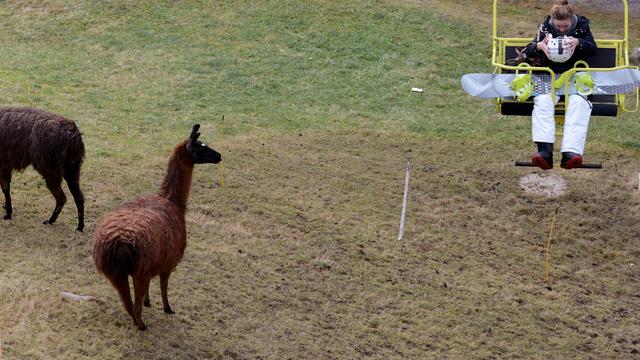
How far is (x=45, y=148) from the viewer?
11.2 metres

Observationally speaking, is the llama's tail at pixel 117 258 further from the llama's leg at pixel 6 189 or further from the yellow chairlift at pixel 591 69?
the yellow chairlift at pixel 591 69

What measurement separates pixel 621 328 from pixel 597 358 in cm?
78

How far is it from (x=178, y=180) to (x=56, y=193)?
2240 millimetres

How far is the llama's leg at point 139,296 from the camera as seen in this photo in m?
8.87

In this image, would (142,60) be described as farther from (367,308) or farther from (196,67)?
(367,308)

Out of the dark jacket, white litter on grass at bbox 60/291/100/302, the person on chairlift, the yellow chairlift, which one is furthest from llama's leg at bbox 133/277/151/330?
the dark jacket

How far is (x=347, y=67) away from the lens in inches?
711

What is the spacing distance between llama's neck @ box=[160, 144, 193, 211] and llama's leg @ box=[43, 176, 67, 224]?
201cm

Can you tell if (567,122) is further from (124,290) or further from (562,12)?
(124,290)

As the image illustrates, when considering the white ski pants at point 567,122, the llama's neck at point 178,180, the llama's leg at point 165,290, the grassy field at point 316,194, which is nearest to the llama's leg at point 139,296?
the grassy field at point 316,194

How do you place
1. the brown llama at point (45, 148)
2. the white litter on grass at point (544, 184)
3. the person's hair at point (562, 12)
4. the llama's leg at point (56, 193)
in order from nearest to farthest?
the brown llama at point (45, 148) → the llama's leg at point (56, 193) → the person's hair at point (562, 12) → the white litter on grass at point (544, 184)

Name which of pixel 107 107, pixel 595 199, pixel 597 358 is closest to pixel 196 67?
pixel 107 107

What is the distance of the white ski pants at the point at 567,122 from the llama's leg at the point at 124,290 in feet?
17.1

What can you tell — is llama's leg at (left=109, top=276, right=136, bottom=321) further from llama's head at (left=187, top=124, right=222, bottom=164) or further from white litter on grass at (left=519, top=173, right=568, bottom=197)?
white litter on grass at (left=519, top=173, right=568, bottom=197)
